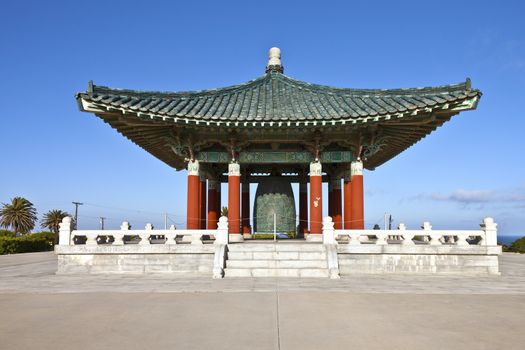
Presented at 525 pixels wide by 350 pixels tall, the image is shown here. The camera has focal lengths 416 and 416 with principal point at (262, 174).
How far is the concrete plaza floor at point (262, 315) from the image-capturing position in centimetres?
629

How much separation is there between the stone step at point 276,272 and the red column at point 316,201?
15.5 ft

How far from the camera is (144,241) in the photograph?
15.9 m

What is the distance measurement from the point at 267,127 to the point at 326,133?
297cm

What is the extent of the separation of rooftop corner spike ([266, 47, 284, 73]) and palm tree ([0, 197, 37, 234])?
48.2 m

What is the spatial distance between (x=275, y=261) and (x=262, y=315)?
677 cm

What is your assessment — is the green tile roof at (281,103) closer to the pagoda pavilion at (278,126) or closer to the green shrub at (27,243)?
the pagoda pavilion at (278,126)

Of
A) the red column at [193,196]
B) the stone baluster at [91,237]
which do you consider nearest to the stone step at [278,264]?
the red column at [193,196]

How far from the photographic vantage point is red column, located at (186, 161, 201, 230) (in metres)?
18.6

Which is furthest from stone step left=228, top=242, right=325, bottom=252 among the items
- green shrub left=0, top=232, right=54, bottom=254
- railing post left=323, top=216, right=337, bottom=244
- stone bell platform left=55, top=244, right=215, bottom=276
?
green shrub left=0, top=232, right=54, bottom=254

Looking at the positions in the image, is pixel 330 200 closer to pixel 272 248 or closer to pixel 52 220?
pixel 272 248

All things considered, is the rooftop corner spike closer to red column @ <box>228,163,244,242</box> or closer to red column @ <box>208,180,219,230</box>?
red column @ <box>208,180,219,230</box>

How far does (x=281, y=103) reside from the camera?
19891 millimetres

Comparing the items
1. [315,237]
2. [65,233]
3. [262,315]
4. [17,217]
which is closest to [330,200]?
[315,237]

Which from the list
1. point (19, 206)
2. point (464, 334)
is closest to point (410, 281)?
point (464, 334)
